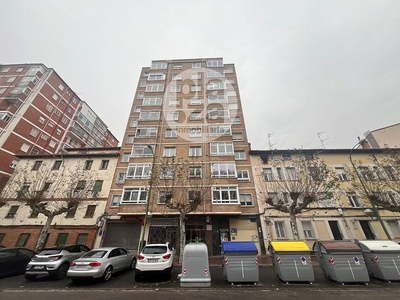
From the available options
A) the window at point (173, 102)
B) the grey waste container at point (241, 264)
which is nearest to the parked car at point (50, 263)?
the grey waste container at point (241, 264)

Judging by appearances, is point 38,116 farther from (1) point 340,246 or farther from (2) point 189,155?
(1) point 340,246


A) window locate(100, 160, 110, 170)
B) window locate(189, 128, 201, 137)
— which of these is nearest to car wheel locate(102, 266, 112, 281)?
window locate(100, 160, 110, 170)

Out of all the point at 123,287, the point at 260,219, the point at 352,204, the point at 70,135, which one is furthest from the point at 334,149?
the point at 70,135

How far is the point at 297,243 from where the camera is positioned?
8609 millimetres

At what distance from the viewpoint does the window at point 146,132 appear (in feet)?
79.7

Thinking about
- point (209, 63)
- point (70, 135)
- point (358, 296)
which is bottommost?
point (358, 296)

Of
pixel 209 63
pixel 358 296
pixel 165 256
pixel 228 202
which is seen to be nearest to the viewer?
pixel 358 296

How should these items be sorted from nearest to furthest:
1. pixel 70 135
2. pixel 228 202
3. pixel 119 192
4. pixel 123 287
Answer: pixel 123 287 < pixel 228 202 < pixel 119 192 < pixel 70 135

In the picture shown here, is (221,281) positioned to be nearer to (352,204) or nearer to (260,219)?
(260,219)

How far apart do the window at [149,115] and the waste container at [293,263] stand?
22.5m

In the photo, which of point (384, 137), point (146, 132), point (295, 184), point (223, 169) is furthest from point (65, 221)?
point (384, 137)

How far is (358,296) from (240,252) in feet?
14.2

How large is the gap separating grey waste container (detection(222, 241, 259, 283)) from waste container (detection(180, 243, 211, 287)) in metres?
0.98

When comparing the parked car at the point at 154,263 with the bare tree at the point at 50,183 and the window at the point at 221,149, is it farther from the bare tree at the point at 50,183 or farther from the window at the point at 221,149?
the window at the point at 221,149
